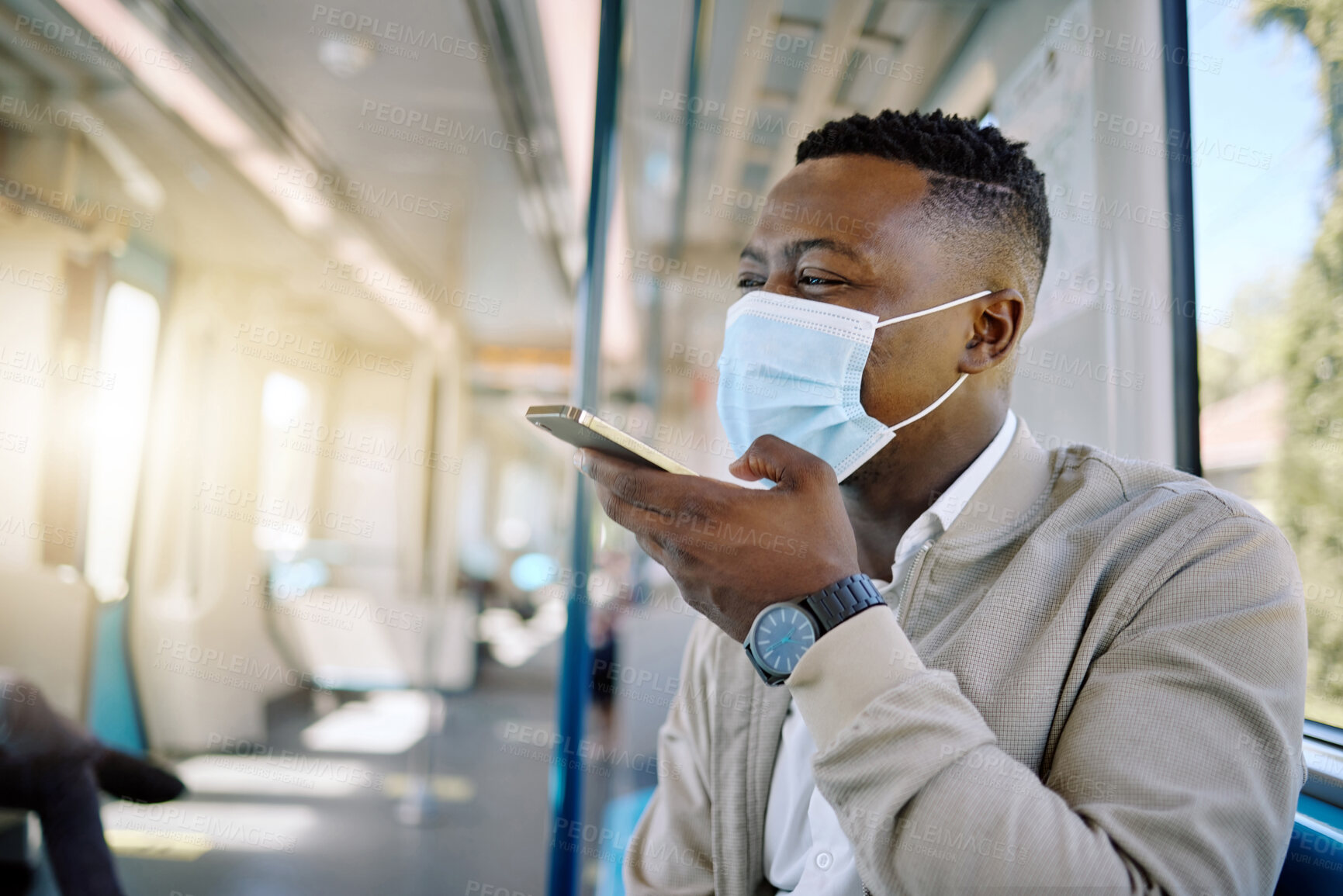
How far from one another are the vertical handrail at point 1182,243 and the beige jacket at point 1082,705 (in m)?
0.55

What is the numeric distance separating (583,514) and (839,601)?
1.52 m

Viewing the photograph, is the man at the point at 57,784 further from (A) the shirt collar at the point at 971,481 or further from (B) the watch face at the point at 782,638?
(A) the shirt collar at the point at 971,481

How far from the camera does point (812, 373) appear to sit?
1194 millimetres

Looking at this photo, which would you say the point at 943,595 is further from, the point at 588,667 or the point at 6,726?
the point at 6,726

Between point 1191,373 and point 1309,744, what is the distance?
2.24 feet

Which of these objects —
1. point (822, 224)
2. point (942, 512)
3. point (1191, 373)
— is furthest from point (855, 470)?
point (1191, 373)

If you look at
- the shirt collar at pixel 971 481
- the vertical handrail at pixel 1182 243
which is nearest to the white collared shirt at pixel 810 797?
the shirt collar at pixel 971 481

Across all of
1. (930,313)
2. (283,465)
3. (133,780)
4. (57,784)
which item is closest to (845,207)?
(930,313)

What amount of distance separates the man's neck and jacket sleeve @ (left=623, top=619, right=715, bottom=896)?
1.11 ft

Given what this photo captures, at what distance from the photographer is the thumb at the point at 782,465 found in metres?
0.92

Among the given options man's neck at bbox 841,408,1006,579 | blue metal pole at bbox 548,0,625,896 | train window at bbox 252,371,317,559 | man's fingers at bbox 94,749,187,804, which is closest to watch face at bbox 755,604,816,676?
man's neck at bbox 841,408,1006,579

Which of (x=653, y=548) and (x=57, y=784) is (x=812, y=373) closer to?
(x=653, y=548)

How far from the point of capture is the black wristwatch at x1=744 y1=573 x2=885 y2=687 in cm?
81

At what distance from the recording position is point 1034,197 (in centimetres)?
133
